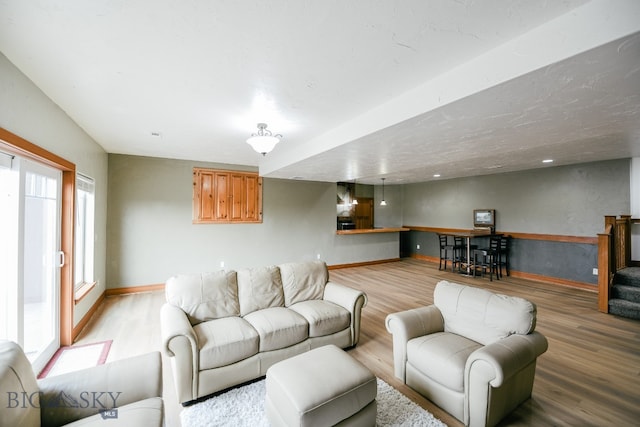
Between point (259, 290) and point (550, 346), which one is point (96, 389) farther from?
point (550, 346)

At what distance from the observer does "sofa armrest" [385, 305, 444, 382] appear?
2.28m

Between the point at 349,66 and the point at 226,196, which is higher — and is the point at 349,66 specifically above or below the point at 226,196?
above

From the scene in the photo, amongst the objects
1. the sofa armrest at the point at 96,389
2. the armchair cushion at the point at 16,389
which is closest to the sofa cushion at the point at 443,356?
the sofa armrest at the point at 96,389

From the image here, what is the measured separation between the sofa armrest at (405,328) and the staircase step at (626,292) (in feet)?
12.7

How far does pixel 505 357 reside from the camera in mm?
1729

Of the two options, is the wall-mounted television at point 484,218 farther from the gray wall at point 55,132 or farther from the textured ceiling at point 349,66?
the gray wall at point 55,132

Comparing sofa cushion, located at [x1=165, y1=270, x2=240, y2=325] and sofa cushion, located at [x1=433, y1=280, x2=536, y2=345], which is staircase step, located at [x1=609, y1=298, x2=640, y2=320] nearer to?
sofa cushion, located at [x1=433, y1=280, x2=536, y2=345]

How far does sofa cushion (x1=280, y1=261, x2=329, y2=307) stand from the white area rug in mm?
1041

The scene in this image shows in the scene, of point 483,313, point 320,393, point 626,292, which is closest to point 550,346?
point 483,313

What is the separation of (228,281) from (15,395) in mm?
1696

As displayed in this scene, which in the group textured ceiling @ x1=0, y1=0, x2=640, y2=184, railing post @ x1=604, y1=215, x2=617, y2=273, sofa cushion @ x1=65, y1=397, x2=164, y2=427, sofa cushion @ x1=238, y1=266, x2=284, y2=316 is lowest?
sofa cushion @ x1=65, y1=397, x2=164, y2=427

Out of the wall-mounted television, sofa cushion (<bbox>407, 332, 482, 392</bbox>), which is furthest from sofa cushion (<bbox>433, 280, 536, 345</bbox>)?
the wall-mounted television

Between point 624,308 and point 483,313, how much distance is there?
11.6 ft

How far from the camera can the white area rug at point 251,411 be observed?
1891 millimetres
